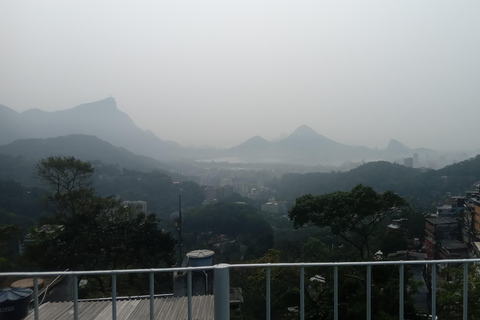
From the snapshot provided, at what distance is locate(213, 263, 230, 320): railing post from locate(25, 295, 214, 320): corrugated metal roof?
53 centimetres

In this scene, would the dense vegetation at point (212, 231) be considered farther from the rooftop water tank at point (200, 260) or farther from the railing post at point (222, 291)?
the railing post at point (222, 291)

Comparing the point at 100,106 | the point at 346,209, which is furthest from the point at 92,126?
the point at 346,209

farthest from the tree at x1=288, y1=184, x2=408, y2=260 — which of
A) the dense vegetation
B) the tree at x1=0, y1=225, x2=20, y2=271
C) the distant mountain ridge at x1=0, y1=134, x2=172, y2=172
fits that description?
the distant mountain ridge at x1=0, y1=134, x2=172, y2=172

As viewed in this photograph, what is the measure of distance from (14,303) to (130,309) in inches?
24.4

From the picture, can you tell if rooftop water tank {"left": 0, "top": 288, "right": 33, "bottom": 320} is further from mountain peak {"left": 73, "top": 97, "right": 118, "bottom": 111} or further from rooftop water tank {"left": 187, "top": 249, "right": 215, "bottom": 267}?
mountain peak {"left": 73, "top": 97, "right": 118, "bottom": 111}

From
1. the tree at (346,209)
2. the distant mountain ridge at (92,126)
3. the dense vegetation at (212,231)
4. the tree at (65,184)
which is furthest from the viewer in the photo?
the distant mountain ridge at (92,126)

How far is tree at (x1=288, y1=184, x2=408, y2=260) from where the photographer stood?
940cm

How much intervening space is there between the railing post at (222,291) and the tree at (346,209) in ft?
28.1

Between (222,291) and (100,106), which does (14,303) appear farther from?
(100,106)

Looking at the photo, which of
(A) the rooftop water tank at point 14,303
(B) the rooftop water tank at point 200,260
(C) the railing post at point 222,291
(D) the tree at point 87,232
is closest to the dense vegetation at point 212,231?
(D) the tree at point 87,232

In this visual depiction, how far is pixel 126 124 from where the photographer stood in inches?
2552

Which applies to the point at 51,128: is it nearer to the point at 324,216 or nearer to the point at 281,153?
the point at 281,153

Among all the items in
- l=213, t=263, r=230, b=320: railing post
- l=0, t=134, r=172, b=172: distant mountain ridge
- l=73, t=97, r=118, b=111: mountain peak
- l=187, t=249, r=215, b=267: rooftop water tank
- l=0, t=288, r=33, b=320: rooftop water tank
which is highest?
l=73, t=97, r=118, b=111: mountain peak

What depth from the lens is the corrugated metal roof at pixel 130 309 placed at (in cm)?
191
